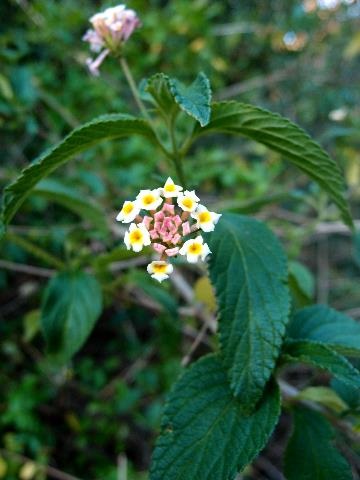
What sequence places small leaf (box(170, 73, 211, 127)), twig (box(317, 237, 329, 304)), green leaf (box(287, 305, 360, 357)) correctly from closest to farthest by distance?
1. small leaf (box(170, 73, 211, 127))
2. green leaf (box(287, 305, 360, 357))
3. twig (box(317, 237, 329, 304))

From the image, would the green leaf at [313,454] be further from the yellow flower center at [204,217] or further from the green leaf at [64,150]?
the green leaf at [64,150]

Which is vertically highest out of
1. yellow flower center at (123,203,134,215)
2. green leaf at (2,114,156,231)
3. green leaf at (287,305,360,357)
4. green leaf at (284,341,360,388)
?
green leaf at (2,114,156,231)

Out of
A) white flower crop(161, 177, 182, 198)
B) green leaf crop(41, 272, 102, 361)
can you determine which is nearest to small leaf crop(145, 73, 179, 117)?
white flower crop(161, 177, 182, 198)

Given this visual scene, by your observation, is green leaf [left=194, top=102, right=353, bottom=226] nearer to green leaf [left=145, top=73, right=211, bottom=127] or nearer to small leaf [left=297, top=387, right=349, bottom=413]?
green leaf [left=145, top=73, right=211, bottom=127]

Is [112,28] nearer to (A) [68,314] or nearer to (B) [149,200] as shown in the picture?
(B) [149,200]

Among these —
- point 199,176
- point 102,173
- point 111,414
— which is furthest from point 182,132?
point 111,414

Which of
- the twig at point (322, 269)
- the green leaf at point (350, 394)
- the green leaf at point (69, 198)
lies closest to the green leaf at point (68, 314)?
the green leaf at point (69, 198)
